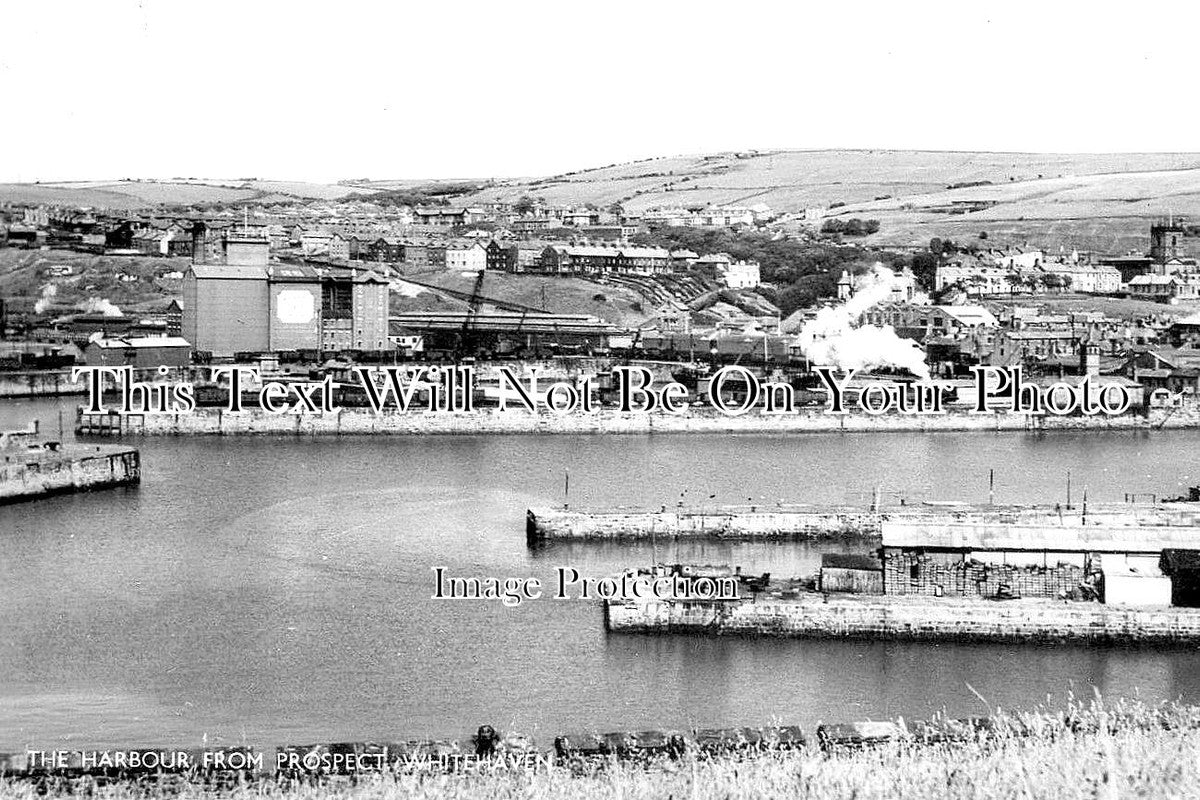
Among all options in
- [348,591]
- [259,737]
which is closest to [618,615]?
[348,591]

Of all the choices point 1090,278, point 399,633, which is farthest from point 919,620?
point 1090,278

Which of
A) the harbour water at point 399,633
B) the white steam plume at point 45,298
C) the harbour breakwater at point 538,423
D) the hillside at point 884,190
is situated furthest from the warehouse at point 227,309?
the hillside at point 884,190

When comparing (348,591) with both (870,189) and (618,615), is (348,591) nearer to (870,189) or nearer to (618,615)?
(618,615)

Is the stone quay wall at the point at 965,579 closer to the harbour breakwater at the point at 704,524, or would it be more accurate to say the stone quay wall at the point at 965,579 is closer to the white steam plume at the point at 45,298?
the harbour breakwater at the point at 704,524

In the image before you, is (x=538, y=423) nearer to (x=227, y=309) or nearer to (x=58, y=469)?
(x=58, y=469)

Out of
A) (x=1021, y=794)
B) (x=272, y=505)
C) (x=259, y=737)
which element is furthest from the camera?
(x=272, y=505)

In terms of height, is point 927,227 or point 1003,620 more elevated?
point 927,227

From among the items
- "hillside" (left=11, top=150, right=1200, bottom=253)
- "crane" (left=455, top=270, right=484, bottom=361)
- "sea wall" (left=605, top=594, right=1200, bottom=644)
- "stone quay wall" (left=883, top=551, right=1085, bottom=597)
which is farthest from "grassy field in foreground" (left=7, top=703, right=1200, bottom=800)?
"hillside" (left=11, top=150, right=1200, bottom=253)
